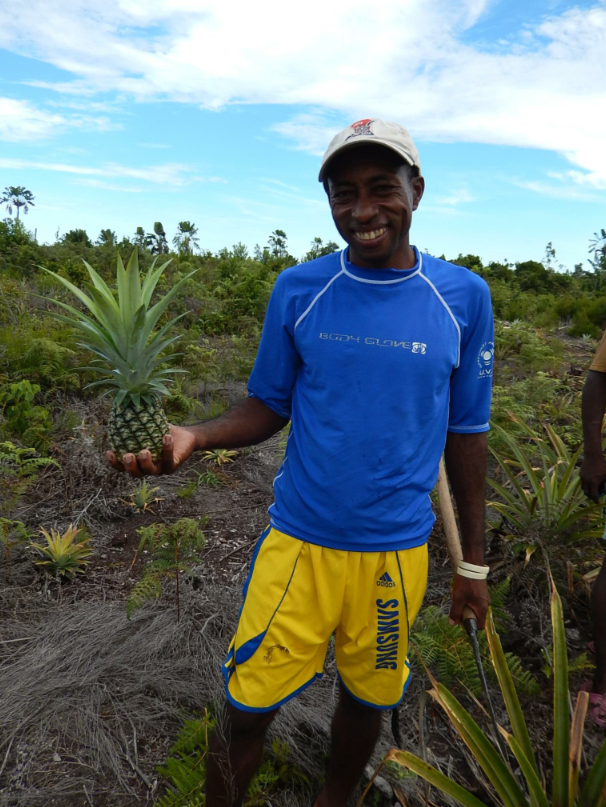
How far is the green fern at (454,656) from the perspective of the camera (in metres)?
2.66

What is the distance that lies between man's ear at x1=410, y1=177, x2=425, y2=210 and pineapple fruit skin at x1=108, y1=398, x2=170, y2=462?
1.22 meters

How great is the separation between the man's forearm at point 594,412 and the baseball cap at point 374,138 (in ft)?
5.70

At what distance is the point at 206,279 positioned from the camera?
13.1 metres

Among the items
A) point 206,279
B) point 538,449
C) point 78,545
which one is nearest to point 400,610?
point 78,545

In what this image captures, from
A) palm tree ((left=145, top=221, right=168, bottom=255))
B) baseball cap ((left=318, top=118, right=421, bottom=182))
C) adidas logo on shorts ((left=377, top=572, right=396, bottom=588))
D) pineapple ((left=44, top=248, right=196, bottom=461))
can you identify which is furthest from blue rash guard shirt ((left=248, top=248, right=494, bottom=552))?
palm tree ((left=145, top=221, right=168, bottom=255))

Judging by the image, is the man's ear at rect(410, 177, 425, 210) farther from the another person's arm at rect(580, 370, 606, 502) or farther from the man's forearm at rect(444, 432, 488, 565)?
the another person's arm at rect(580, 370, 606, 502)

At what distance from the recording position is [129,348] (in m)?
1.88

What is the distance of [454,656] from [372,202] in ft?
6.72

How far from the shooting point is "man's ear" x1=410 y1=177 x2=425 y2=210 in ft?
6.98

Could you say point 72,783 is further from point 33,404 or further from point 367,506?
point 33,404

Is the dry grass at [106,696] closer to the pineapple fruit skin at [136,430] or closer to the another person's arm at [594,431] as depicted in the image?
the pineapple fruit skin at [136,430]

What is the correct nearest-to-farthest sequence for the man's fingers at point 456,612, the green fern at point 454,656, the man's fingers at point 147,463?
1. the man's fingers at point 147,463
2. the man's fingers at point 456,612
3. the green fern at point 454,656

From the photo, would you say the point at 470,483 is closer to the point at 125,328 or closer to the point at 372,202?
the point at 372,202

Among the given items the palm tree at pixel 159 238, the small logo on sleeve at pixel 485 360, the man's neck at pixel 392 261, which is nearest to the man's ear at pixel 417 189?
the man's neck at pixel 392 261
